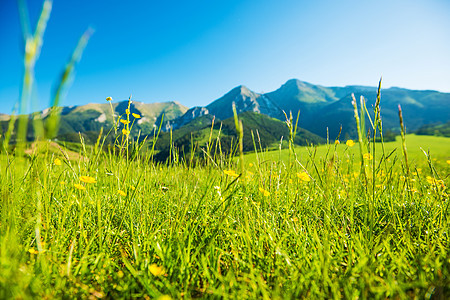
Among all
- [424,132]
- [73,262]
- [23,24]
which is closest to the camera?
[23,24]

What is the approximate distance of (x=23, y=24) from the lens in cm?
68

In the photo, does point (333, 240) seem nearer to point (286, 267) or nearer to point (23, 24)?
point (286, 267)

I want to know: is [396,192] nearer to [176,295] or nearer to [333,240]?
[333,240]

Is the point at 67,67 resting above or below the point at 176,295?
above

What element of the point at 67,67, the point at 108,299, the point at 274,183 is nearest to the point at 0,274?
the point at 108,299

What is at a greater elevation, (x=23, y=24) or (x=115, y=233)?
(x=23, y=24)

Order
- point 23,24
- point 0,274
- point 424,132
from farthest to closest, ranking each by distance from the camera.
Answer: point 424,132 → point 0,274 → point 23,24

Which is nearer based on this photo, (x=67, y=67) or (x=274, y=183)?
(x=67, y=67)

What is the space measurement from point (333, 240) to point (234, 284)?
0.80 meters

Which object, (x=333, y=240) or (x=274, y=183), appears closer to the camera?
(x=333, y=240)

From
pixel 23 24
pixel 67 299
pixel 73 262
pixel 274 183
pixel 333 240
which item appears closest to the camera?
pixel 23 24

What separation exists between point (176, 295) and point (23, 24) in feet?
4.08

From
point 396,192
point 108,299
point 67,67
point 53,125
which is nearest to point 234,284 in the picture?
point 108,299

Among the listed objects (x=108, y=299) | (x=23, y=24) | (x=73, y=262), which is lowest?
(x=108, y=299)
